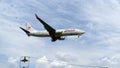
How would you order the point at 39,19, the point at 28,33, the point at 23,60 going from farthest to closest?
the point at 28,33
the point at 39,19
the point at 23,60

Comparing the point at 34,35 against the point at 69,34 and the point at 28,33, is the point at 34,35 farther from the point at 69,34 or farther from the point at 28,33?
the point at 69,34

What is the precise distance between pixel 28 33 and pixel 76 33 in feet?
119

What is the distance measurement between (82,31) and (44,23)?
24.0 metres

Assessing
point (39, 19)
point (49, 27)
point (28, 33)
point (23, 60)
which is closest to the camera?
point (23, 60)

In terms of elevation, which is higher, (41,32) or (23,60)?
(41,32)

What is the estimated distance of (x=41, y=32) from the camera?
7544 inches

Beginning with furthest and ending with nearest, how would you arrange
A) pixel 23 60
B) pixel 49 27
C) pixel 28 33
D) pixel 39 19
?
1. pixel 28 33
2. pixel 49 27
3. pixel 39 19
4. pixel 23 60

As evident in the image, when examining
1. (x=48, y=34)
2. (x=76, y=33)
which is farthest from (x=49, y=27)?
(x=76, y=33)

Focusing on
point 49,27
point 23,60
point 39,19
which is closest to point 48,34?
point 49,27

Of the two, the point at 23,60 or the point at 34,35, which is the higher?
the point at 34,35

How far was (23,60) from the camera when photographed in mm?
118188

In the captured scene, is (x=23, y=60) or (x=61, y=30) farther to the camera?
(x=61, y=30)

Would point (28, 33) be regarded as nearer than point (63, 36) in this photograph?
No

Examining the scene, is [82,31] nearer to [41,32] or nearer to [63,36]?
[63,36]
